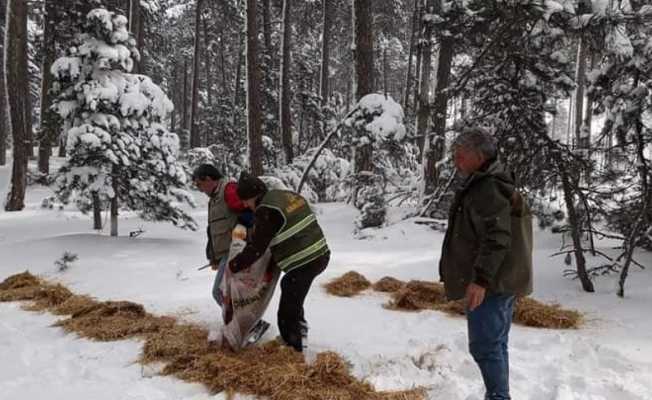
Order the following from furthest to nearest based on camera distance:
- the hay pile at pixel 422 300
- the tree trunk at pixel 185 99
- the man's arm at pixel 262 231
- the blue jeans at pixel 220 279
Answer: the tree trunk at pixel 185 99
the hay pile at pixel 422 300
the blue jeans at pixel 220 279
the man's arm at pixel 262 231

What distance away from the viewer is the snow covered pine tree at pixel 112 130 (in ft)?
30.0

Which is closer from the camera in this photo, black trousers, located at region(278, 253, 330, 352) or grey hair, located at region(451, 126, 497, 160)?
grey hair, located at region(451, 126, 497, 160)

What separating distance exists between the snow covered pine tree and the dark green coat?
739 centimetres

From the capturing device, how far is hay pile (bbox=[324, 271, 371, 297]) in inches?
259

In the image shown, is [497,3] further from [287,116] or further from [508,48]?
[287,116]

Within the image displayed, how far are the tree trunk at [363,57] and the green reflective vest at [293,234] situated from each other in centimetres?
655

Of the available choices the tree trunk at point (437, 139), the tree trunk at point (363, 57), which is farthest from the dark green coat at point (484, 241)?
the tree trunk at point (437, 139)

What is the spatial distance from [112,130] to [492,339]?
8327 mm

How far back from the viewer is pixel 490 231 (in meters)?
2.90

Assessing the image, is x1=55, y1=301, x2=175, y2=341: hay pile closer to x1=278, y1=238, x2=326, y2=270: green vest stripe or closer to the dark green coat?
x1=278, y1=238, x2=326, y2=270: green vest stripe

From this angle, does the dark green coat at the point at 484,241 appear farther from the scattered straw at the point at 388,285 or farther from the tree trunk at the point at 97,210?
the tree trunk at the point at 97,210

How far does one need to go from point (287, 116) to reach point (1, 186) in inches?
451

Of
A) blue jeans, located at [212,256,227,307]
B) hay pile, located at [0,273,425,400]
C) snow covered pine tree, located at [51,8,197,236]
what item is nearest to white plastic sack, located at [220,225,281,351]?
hay pile, located at [0,273,425,400]

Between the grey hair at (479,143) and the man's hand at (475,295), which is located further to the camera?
the grey hair at (479,143)
